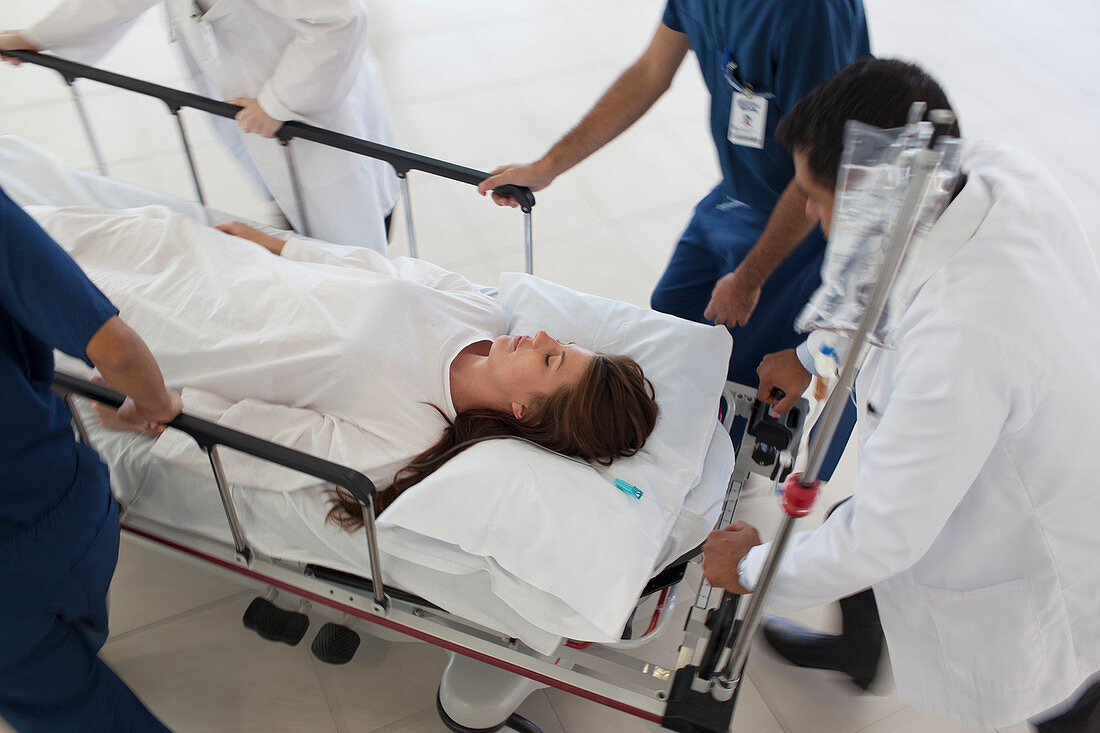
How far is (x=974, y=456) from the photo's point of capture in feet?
3.67

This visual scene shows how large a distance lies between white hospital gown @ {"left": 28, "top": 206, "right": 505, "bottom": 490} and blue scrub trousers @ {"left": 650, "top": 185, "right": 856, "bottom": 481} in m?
0.59

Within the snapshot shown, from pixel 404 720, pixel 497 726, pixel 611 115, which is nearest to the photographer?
pixel 497 726

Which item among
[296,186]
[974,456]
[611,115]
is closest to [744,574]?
[974,456]

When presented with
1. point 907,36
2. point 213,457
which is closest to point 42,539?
point 213,457

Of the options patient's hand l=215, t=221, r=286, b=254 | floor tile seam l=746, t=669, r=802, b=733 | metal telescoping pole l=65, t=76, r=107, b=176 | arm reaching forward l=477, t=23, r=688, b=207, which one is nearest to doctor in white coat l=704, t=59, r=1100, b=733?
floor tile seam l=746, t=669, r=802, b=733

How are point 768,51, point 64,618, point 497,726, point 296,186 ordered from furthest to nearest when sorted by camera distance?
point 296,186 → point 497,726 → point 768,51 → point 64,618

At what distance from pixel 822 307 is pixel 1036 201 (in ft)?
1.12

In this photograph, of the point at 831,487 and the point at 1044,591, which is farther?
the point at 831,487

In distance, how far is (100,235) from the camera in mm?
1946

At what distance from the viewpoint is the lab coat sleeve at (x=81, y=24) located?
2.15 meters

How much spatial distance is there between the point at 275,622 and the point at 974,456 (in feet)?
5.14

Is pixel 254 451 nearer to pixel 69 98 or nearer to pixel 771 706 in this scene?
pixel 771 706

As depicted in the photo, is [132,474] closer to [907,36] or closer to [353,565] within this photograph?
[353,565]

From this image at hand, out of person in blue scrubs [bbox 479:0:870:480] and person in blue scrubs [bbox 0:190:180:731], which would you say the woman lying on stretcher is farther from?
person in blue scrubs [bbox 479:0:870:480]
